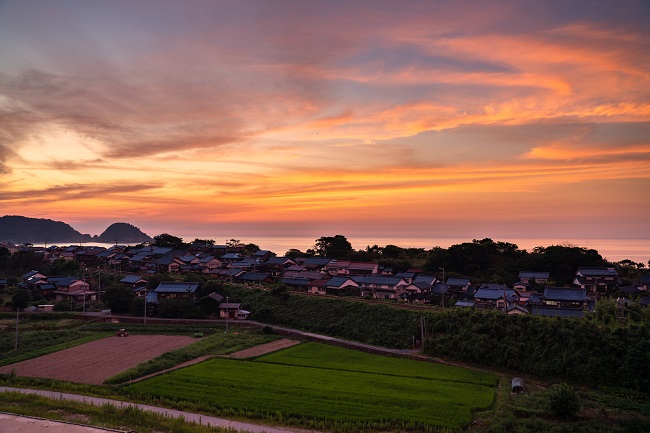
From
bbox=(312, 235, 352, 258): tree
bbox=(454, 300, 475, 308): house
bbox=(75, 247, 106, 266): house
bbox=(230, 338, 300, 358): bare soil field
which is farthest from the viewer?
bbox=(75, 247, 106, 266): house

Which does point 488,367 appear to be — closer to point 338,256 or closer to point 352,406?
point 352,406

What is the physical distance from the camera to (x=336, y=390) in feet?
75.6

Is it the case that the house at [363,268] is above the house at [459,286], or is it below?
above

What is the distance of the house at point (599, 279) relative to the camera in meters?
48.0

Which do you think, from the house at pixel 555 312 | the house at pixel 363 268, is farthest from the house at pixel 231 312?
the house at pixel 555 312

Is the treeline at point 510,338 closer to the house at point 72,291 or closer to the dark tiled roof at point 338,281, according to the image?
the dark tiled roof at point 338,281

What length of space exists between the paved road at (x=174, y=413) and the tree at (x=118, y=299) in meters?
22.8

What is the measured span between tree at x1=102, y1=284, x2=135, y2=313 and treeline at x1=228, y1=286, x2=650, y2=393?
55.7 feet

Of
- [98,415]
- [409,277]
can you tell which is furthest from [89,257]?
[98,415]

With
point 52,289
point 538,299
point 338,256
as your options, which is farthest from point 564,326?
point 52,289

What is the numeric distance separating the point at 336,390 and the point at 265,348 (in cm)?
1222

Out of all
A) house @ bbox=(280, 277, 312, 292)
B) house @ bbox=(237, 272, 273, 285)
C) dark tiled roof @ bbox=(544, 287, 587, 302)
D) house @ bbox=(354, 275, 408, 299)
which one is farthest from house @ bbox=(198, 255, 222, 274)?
dark tiled roof @ bbox=(544, 287, 587, 302)

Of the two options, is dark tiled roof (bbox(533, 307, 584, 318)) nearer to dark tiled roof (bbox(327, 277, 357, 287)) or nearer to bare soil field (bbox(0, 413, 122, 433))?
dark tiled roof (bbox(327, 277, 357, 287))

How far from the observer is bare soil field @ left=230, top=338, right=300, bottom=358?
104ft
